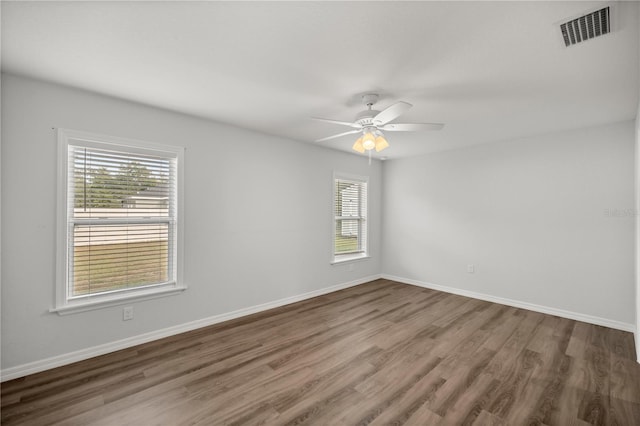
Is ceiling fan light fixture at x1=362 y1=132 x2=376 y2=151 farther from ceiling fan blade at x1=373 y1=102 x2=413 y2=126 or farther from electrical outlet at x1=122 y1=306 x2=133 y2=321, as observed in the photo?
electrical outlet at x1=122 y1=306 x2=133 y2=321

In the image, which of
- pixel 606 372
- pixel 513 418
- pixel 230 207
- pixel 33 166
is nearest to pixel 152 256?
pixel 230 207

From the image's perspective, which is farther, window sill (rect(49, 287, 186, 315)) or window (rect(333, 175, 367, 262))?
window (rect(333, 175, 367, 262))

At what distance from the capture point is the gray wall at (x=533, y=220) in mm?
3521

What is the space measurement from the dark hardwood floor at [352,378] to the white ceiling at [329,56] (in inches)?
98.8

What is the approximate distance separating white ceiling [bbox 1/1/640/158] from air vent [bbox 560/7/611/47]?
2.3 inches

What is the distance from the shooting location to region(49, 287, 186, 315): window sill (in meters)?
2.59

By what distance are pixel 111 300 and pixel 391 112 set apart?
10.4 feet

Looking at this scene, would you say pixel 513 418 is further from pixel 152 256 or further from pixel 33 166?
pixel 33 166

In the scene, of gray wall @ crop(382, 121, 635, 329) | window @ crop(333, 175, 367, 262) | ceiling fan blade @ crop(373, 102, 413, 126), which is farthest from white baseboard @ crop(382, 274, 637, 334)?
ceiling fan blade @ crop(373, 102, 413, 126)

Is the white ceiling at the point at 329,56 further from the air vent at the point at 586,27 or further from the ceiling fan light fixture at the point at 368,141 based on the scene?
the ceiling fan light fixture at the point at 368,141

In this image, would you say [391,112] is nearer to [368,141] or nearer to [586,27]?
[368,141]

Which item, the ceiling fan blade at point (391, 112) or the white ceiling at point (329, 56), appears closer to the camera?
the white ceiling at point (329, 56)

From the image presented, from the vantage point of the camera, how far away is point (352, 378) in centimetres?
242

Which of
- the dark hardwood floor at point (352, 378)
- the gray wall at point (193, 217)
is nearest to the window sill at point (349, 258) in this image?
the gray wall at point (193, 217)
